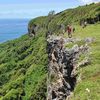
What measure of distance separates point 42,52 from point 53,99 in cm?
9423

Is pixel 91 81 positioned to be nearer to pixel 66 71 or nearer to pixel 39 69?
pixel 66 71

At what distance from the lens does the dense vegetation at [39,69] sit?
2991cm

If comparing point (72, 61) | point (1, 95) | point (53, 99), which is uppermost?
point (72, 61)

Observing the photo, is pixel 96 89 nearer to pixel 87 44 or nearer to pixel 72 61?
pixel 72 61

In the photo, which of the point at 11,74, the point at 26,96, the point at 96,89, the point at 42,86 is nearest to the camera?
the point at 96,89

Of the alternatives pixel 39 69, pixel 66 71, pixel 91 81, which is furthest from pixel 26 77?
pixel 91 81

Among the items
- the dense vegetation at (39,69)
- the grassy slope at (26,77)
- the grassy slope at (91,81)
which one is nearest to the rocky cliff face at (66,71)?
the grassy slope at (91,81)

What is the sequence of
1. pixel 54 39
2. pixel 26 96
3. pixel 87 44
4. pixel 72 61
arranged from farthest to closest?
pixel 26 96 → pixel 54 39 → pixel 87 44 → pixel 72 61

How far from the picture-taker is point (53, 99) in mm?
39906

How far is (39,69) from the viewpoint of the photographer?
115750mm

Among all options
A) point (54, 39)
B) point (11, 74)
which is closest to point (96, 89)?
point (54, 39)

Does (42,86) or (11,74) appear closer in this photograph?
(42,86)

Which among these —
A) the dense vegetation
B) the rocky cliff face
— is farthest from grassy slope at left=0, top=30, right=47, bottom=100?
the rocky cliff face

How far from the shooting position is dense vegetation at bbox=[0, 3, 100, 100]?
29.9 metres
